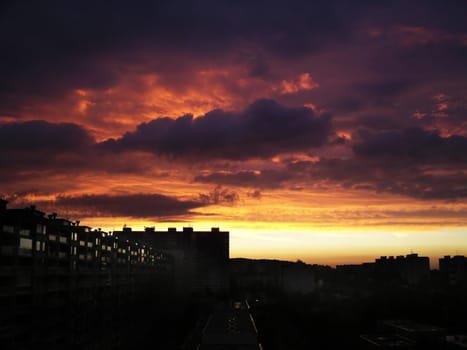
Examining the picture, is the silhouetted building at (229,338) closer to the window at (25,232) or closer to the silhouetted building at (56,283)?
the silhouetted building at (56,283)

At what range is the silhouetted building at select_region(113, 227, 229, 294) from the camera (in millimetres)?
178500

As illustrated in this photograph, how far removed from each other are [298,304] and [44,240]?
13152 centimetres

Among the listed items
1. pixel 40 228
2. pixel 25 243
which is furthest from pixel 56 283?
pixel 25 243

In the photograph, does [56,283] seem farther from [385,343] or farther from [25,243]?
[385,343]

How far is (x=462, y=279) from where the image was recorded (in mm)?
197500

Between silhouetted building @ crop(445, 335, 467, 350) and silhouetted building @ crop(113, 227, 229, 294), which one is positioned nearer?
silhouetted building @ crop(445, 335, 467, 350)

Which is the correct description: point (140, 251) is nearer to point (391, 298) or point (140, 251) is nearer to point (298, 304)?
point (298, 304)

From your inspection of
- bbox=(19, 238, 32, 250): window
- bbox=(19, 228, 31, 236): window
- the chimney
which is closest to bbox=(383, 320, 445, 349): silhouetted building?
bbox=(19, 238, 32, 250): window

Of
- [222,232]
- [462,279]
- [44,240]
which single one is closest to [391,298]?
[462,279]

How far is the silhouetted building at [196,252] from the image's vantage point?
17850cm

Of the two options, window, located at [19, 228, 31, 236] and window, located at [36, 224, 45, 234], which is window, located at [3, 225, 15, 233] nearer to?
window, located at [19, 228, 31, 236]

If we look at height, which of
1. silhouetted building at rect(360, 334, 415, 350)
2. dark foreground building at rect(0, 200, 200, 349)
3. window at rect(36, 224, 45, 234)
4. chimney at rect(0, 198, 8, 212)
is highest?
chimney at rect(0, 198, 8, 212)

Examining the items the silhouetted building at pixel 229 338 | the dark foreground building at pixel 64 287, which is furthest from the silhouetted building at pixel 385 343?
the dark foreground building at pixel 64 287

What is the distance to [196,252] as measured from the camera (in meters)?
187
